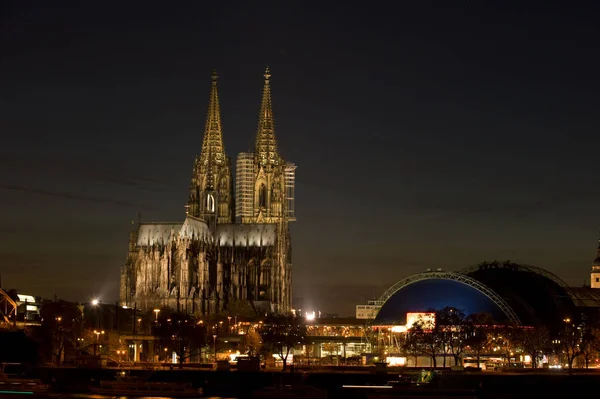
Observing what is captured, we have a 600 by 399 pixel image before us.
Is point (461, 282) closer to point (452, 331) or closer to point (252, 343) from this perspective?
point (452, 331)

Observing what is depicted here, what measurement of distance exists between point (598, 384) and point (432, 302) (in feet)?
197

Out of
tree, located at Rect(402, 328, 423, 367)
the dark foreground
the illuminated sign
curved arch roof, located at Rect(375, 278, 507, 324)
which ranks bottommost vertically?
the dark foreground

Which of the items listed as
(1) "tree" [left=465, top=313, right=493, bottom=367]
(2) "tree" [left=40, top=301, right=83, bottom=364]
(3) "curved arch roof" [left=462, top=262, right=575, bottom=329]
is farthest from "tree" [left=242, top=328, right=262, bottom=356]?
(3) "curved arch roof" [left=462, top=262, right=575, bottom=329]

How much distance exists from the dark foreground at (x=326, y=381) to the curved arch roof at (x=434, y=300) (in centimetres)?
5280

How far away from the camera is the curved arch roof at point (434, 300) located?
541 feet

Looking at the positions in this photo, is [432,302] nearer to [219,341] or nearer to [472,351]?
[472,351]

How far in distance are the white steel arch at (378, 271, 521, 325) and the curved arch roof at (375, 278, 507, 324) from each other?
477 mm

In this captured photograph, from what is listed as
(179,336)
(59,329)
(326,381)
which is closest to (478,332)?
(179,336)

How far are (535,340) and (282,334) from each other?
3509 centimetres

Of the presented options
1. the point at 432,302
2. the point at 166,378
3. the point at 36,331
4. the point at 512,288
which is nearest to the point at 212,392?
the point at 166,378

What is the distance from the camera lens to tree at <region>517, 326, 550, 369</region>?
143462 millimetres

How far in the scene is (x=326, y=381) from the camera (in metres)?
106

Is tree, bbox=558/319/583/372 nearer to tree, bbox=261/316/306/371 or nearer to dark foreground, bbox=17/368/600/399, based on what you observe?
dark foreground, bbox=17/368/600/399

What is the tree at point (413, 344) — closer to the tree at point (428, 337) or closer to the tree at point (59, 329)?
the tree at point (428, 337)
